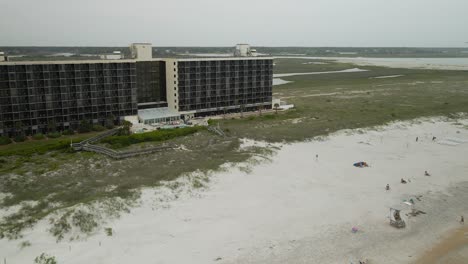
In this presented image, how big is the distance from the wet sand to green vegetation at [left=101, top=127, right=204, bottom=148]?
46.9 metres

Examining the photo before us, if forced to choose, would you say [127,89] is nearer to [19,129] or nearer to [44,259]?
[19,129]

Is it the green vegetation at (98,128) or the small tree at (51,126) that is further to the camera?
the green vegetation at (98,128)

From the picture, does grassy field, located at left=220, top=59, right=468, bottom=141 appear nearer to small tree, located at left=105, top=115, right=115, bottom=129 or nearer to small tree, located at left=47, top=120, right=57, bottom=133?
small tree, located at left=105, top=115, right=115, bottom=129

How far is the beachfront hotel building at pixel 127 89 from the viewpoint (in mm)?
66125

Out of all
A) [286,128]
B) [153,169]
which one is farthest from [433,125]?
[153,169]

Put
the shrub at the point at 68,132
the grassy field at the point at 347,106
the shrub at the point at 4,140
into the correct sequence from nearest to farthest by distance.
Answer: the shrub at the point at 4,140 → the shrub at the point at 68,132 → the grassy field at the point at 347,106

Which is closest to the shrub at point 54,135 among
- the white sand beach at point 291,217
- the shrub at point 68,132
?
the shrub at point 68,132

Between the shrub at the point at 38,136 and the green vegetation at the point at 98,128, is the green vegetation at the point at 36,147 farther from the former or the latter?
the green vegetation at the point at 98,128

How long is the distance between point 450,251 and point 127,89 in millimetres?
63941

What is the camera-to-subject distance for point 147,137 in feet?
221

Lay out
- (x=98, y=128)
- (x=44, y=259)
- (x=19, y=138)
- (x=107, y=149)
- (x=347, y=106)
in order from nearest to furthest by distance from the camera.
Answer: (x=44, y=259), (x=107, y=149), (x=19, y=138), (x=98, y=128), (x=347, y=106)

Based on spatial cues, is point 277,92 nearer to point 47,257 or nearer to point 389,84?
point 389,84

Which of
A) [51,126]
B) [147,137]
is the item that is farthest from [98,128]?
[147,137]

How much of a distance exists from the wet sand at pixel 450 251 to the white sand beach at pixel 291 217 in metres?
0.78
